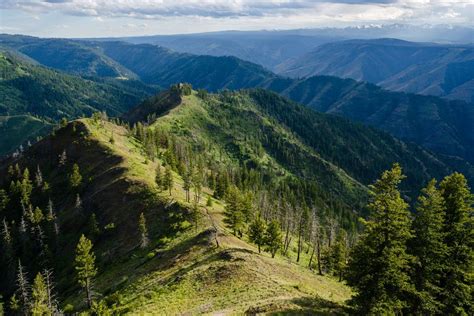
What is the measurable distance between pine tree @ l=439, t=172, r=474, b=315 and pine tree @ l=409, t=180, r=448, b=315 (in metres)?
1.17

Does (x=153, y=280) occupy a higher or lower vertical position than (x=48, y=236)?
higher

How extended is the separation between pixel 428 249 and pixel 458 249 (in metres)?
4.79

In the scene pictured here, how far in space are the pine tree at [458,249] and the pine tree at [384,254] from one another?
6.45 metres

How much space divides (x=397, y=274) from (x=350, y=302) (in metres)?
6.57

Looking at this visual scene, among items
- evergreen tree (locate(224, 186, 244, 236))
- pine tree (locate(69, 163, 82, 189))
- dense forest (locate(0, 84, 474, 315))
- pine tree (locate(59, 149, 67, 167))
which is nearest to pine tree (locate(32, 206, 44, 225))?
dense forest (locate(0, 84, 474, 315))

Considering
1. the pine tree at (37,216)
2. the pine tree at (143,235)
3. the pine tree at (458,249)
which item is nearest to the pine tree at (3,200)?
the pine tree at (37,216)

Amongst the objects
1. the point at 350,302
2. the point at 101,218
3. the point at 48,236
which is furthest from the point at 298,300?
the point at 48,236

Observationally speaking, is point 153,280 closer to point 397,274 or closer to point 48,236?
point 397,274

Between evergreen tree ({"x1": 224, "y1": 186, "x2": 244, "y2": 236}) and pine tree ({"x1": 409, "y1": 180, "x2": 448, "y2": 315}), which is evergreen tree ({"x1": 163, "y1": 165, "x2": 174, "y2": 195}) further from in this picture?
pine tree ({"x1": 409, "y1": 180, "x2": 448, "y2": 315})

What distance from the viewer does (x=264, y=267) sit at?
67.2 meters

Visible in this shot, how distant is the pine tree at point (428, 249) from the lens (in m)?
46.2

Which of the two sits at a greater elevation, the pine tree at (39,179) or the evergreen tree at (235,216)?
the evergreen tree at (235,216)

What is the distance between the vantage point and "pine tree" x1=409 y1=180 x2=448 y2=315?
152 ft

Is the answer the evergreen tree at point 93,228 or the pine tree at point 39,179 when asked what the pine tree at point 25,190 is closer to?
the pine tree at point 39,179
